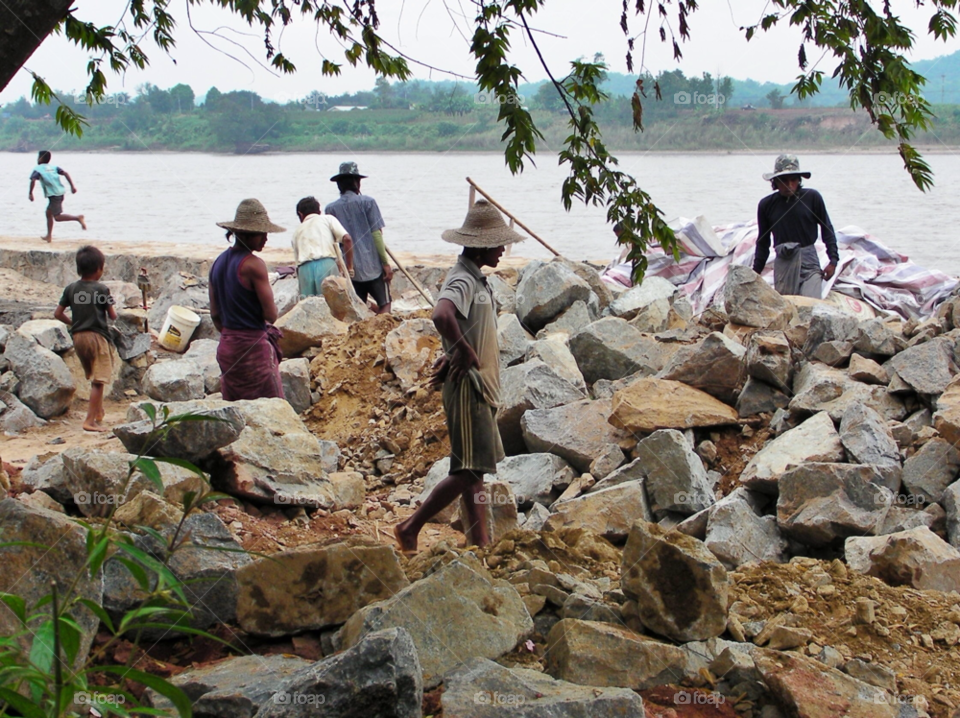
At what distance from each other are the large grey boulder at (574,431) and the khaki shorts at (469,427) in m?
1.50

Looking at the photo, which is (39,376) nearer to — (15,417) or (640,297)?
(15,417)

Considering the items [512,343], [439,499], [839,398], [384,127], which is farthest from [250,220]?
[384,127]

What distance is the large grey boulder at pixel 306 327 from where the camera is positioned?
7.73 metres

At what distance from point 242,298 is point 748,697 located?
132 inches

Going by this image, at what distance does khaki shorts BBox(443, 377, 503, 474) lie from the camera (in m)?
4.22

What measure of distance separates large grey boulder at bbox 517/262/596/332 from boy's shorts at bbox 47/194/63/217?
9.87 m

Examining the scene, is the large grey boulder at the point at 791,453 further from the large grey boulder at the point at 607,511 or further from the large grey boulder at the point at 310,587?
the large grey boulder at the point at 310,587

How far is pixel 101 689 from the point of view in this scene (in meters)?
1.69

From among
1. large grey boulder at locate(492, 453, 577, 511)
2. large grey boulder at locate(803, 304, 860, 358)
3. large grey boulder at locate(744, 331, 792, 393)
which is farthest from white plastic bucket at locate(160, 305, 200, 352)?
large grey boulder at locate(803, 304, 860, 358)

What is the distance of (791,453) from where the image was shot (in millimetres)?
5113

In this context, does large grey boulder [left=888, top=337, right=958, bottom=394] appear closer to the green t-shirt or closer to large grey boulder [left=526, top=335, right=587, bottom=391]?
large grey boulder [left=526, top=335, right=587, bottom=391]

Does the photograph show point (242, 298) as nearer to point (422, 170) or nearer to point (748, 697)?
point (748, 697)

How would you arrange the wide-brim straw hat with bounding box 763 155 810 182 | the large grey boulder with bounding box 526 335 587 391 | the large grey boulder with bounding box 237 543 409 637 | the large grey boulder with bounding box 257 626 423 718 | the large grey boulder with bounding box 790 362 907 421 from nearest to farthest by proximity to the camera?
the large grey boulder with bounding box 257 626 423 718 → the large grey boulder with bounding box 237 543 409 637 → the large grey boulder with bounding box 790 362 907 421 → the large grey boulder with bounding box 526 335 587 391 → the wide-brim straw hat with bounding box 763 155 810 182

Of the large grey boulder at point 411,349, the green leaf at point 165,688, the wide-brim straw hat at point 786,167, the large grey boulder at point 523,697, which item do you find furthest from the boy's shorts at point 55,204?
the green leaf at point 165,688
